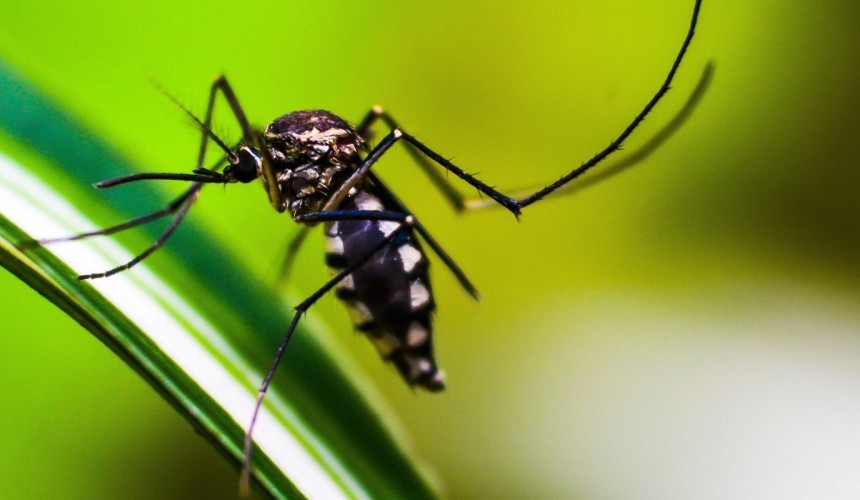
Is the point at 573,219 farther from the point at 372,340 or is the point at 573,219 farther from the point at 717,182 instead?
the point at 372,340

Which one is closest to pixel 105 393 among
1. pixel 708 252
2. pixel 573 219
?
pixel 573 219

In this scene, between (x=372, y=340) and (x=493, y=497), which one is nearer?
(x=372, y=340)

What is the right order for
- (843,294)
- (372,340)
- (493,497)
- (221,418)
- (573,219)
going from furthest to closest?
(573,219) → (843,294) → (493,497) → (372,340) → (221,418)

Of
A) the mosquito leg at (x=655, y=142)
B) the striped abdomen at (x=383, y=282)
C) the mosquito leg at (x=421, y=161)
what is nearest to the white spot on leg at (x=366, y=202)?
the striped abdomen at (x=383, y=282)

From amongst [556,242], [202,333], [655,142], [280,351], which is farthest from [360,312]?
[556,242]

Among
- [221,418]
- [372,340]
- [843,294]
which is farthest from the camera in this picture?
[843,294]

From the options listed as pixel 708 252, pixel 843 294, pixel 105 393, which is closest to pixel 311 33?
pixel 105 393

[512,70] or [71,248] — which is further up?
[71,248]

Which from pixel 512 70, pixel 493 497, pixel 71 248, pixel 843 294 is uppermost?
pixel 71 248
